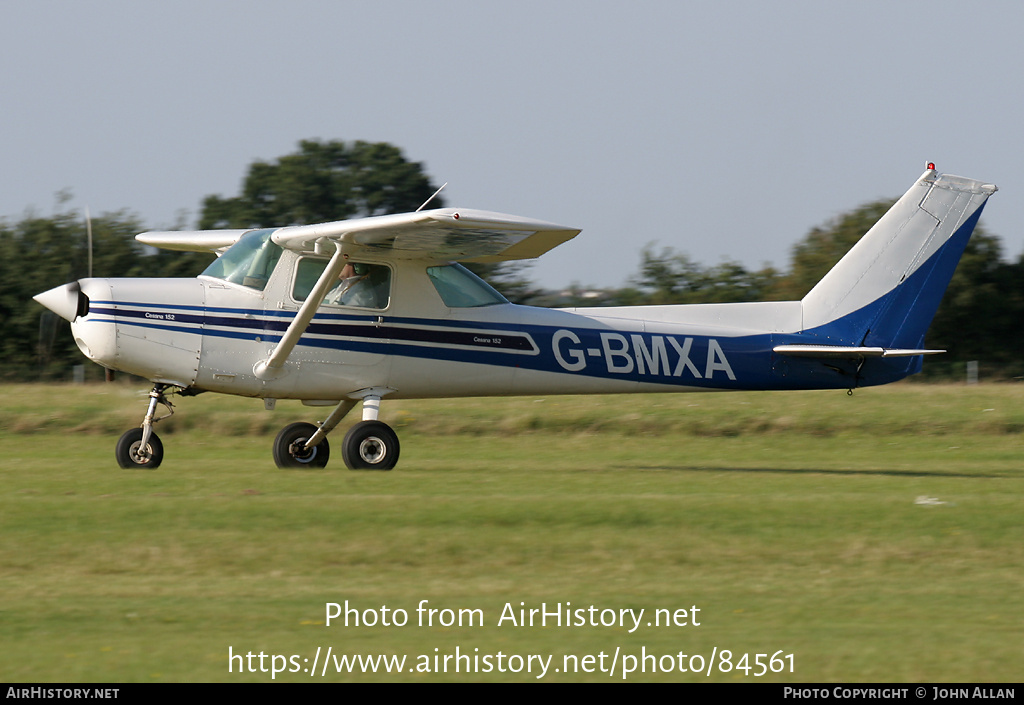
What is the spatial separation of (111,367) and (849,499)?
7142 mm

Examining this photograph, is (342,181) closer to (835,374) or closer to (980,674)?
(835,374)

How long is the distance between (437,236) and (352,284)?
1425 mm

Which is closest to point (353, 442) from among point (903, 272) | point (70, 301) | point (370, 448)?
point (370, 448)

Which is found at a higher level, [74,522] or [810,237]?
[810,237]

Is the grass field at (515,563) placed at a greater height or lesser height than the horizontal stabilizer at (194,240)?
lesser

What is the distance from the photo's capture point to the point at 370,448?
1189cm

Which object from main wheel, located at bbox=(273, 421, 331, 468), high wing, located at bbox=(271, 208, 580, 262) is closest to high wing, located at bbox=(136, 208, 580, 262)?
high wing, located at bbox=(271, 208, 580, 262)

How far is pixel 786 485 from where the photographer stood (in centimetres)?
1104

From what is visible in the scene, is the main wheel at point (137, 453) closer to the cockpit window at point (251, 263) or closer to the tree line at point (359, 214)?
the cockpit window at point (251, 263)

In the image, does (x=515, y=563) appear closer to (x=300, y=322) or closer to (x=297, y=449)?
(x=300, y=322)

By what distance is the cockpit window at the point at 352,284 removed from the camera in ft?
39.1

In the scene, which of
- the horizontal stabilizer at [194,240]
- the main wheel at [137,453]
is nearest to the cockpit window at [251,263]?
the horizontal stabilizer at [194,240]

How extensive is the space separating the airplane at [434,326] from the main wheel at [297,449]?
A: 0.7 inches
